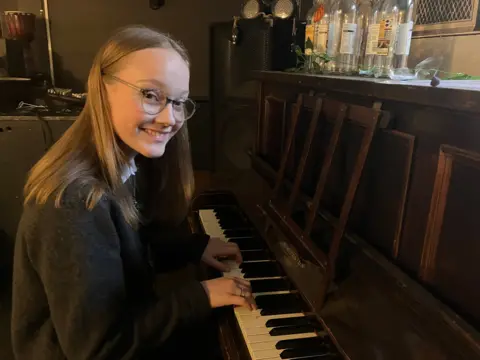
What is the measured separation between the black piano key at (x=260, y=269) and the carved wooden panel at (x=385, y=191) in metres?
0.36

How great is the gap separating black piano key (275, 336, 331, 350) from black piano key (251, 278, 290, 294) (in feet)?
0.79

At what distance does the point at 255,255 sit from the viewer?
5.02 ft

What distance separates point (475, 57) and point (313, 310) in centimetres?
89

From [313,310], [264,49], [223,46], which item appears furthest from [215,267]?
[223,46]


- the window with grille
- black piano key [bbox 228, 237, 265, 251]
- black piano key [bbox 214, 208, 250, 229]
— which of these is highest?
the window with grille

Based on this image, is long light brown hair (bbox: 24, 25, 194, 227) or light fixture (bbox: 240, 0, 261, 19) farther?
light fixture (bbox: 240, 0, 261, 19)

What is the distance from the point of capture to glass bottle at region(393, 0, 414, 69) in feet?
4.06

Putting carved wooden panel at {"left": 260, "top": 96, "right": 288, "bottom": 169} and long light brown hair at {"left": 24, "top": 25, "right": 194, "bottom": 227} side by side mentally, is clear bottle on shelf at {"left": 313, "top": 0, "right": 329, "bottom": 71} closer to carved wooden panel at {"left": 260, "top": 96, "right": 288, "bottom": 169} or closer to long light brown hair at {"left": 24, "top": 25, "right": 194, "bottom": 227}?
carved wooden panel at {"left": 260, "top": 96, "right": 288, "bottom": 169}

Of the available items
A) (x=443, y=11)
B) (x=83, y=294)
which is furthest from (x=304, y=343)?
(x=443, y=11)

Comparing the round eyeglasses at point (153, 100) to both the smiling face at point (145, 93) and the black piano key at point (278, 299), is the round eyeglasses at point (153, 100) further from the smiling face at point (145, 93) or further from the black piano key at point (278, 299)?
the black piano key at point (278, 299)

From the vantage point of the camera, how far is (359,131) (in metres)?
1.14

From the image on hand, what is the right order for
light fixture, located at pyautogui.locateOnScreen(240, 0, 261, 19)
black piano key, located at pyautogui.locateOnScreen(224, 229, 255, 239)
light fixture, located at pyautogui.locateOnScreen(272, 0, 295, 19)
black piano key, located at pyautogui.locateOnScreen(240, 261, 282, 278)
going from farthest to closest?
light fixture, located at pyautogui.locateOnScreen(240, 0, 261, 19)
light fixture, located at pyautogui.locateOnScreen(272, 0, 295, 19)
black piano key, located at pyautogui.locateOnScreen(224, 229, 255, 239)
black piano key, located at pyautogui.locateOnScreen(240, 261, 282, 278)

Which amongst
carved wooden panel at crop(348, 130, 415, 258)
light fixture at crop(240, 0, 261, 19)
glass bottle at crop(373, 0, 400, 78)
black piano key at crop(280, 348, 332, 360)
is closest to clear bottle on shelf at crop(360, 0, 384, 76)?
glass bottle at crop(373, 0, 400, 78)

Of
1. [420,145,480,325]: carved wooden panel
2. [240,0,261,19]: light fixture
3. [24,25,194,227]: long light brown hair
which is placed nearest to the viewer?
[420,145,480,325]: carved wooden panel
